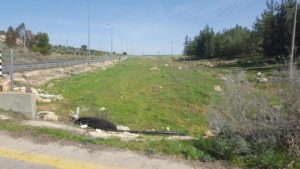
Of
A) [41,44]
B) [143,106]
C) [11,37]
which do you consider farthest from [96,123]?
[11,37]

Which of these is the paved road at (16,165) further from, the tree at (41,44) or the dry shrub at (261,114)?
the tree at (41,44)

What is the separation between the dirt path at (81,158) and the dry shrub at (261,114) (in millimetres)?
810

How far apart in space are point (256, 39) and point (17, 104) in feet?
275

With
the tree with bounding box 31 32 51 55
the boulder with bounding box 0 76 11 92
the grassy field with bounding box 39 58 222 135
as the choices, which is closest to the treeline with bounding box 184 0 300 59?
the grassy field with bounding box 39 58 222 135

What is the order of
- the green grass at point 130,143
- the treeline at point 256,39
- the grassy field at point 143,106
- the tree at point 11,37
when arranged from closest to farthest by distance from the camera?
the green grass at point 130,143 < the grassy field at point 143,106 < the treeline at point 256,39 < the tree at point 11,37

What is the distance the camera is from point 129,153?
6508 millimetres

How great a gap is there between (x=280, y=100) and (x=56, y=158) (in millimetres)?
3570

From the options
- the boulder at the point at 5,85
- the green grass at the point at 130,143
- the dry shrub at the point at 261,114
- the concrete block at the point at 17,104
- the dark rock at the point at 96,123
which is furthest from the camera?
the boulder at the point at 5,85

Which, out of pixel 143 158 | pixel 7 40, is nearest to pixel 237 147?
pixel 143 158

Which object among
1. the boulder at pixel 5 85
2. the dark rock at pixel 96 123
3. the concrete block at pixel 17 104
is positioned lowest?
the dark rock at pixel 96 123

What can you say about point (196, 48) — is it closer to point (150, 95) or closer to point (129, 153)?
point (150, 95)

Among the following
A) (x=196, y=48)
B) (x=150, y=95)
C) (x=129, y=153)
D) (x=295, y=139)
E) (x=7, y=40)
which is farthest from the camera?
(x=196, y=48)

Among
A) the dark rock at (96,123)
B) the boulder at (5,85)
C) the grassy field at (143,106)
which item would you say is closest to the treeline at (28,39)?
the grassy field at (143,106)

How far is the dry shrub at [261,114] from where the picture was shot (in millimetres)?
6133
